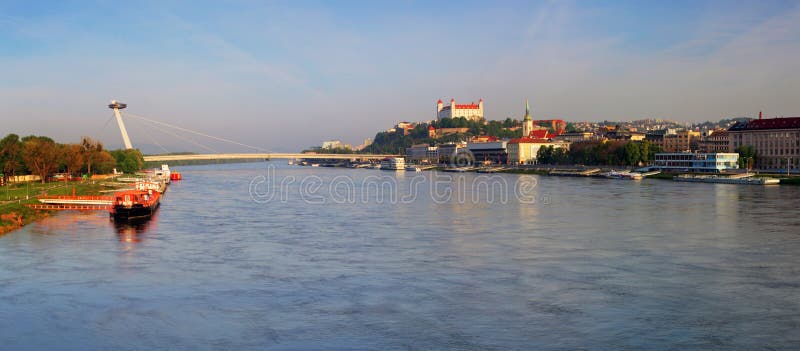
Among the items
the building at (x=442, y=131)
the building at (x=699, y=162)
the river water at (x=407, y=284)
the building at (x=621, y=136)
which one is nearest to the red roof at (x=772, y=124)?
the building at (x=699, y=162)

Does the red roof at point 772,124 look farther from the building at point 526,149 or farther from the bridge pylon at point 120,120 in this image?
the bridge pylon at point 120,120

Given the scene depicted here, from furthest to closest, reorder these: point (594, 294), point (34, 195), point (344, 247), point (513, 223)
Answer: point (34, 195), point (513, 223), point (344, 247), point (594, 294)

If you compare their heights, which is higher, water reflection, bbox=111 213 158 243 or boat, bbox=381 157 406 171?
boat, bbox=381 157 406 171

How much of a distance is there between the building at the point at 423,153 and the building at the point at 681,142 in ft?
103

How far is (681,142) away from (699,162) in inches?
702

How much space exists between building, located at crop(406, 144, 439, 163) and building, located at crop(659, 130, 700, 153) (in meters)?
31.5

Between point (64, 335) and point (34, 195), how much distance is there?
1824 centimetres

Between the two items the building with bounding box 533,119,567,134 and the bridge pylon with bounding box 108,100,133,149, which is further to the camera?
the building with bounding box 533,119,567,134

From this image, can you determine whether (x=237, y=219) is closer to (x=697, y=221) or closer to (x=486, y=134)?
(x=697, y=221)

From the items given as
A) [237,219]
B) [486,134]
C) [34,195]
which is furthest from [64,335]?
[486,134]

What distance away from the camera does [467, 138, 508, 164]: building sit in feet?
246

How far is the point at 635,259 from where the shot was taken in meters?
11.3

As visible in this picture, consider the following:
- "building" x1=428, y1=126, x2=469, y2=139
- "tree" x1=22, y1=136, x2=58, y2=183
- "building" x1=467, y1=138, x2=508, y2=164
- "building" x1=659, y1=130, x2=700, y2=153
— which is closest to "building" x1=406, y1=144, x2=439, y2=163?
"building" x1=467, y1=138, x2=508, y2=164

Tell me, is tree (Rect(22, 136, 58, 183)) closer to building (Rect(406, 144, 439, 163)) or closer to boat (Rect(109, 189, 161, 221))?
boat (Rect(109, 189, 161, 221))
